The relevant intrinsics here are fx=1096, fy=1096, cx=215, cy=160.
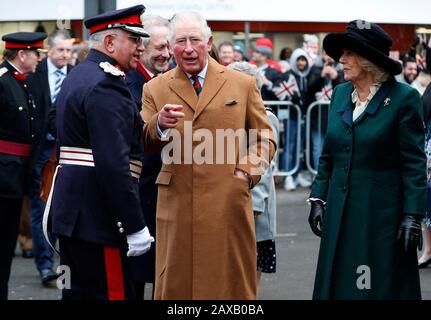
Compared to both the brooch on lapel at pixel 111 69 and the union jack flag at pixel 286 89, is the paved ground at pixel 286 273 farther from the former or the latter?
the brooch on lapel at pixel 111 69

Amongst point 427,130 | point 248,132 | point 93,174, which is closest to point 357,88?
point 248,132

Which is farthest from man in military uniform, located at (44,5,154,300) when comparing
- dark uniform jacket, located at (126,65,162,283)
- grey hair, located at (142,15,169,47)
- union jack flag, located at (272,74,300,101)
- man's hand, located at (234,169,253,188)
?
union jack flag, located at (272,74,300,101)

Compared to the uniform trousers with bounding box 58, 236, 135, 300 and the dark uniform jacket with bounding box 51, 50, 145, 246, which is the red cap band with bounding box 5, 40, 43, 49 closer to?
the dark uniform jacket with bounding box 51, 50, 145, 246

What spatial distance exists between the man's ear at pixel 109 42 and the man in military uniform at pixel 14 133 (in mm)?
2530

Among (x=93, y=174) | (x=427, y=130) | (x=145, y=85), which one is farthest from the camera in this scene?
→ (x=427, y=130)

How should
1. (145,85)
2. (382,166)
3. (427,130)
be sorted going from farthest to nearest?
(427,130), (145,85), (382,166)

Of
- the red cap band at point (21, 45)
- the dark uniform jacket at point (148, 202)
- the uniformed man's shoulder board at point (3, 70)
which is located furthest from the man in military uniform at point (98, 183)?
the red cap band at point (21, 45)

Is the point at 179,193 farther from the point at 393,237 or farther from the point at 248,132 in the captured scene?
the point at 393,237

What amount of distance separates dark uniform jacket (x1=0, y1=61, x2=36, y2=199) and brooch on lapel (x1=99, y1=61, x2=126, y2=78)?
260 centimetres

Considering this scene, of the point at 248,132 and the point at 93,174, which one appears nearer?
the point at 93,174

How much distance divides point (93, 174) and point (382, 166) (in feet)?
5.48

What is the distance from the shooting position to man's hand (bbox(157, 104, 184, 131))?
5.89 metres

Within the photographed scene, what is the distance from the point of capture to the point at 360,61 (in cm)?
623

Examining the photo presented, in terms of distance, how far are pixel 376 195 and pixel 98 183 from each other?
1.62 m
